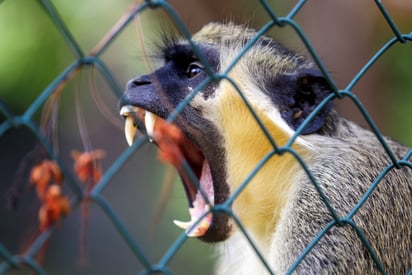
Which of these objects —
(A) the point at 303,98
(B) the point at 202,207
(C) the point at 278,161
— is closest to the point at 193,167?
(B) the point at 202,207

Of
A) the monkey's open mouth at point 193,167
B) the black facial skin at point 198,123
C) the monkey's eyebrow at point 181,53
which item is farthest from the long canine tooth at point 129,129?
the monkey's eyebrow at point 181,53


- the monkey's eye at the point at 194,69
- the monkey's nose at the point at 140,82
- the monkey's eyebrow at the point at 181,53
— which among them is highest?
the monkey's nose at the point at 140,82

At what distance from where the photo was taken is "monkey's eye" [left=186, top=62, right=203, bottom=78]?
2.37 metres

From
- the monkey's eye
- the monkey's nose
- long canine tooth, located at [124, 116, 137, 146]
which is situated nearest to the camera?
long canine tooth, located at [124, 116, 137, 146]

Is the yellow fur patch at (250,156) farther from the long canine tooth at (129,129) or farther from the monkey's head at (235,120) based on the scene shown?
the long canine tooth at (129,129)

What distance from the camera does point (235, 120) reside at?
91.1 inches

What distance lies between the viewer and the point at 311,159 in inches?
88.2

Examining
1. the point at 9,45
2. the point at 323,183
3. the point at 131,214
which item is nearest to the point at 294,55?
the point at 323,183

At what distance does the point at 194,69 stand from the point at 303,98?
383 millimetres

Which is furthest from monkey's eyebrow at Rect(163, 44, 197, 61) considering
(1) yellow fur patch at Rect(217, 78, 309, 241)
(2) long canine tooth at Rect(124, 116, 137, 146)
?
(2) long canine tooth at Rect(124, 116, 137, 146)

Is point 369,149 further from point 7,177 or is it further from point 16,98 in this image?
point 7,177

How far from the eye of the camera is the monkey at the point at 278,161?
2.09m

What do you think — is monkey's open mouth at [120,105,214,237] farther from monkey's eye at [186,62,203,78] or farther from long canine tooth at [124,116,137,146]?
monkey's eye at [186,62,203,78]

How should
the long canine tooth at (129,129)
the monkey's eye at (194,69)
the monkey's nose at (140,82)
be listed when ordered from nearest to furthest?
the long canine tooth at (129,129), the monkey's nose at (140,82), the monkey's eye at (194,69)
